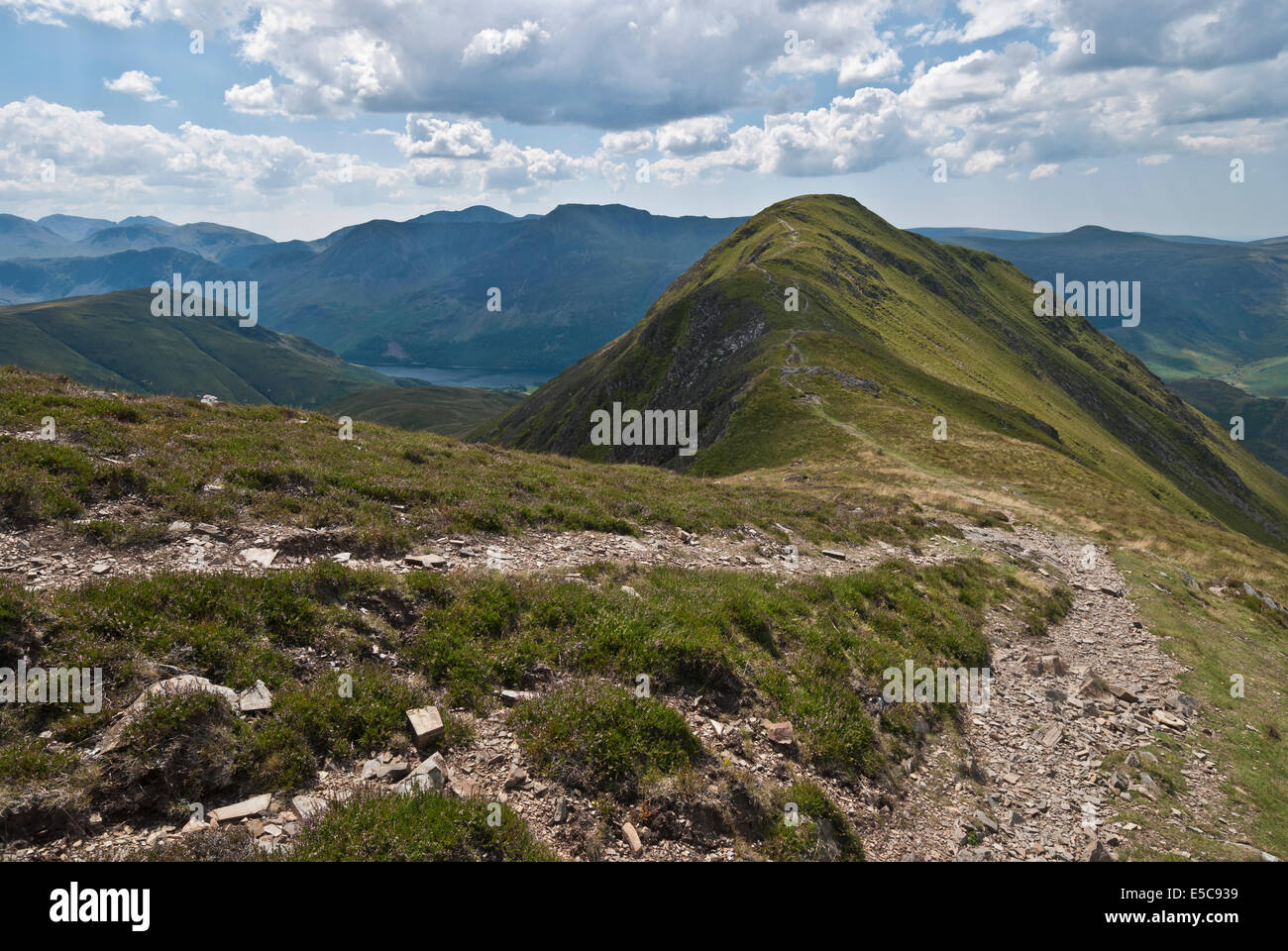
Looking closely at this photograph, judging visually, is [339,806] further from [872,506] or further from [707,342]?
[707,342]

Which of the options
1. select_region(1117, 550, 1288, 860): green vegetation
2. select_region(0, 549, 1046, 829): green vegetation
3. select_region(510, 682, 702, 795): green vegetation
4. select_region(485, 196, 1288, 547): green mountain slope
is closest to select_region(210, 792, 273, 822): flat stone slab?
select_region(0, 549, 1046, 829): green vegetation

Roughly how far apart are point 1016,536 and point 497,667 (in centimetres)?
3061

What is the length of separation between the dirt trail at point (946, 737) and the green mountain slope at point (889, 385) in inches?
1150

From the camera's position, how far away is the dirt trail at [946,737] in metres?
9.59

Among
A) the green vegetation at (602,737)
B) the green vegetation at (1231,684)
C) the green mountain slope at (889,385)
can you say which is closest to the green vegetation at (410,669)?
the green vegetation at (602,737)

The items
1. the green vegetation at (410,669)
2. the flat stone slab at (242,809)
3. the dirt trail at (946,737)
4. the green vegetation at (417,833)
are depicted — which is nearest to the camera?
the green vegetation at (417,833)

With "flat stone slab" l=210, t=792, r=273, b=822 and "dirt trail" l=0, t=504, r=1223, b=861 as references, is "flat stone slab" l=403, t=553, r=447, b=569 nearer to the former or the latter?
"dirt trail" l=0, t=504, r=1223, b=861

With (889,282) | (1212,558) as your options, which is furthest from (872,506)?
(889,282)

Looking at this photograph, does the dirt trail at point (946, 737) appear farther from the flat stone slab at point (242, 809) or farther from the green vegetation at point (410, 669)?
the green vegetation at point (410, 669)

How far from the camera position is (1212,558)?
34.9 m

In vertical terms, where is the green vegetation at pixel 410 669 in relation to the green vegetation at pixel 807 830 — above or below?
above

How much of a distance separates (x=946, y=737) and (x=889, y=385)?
208 ft
